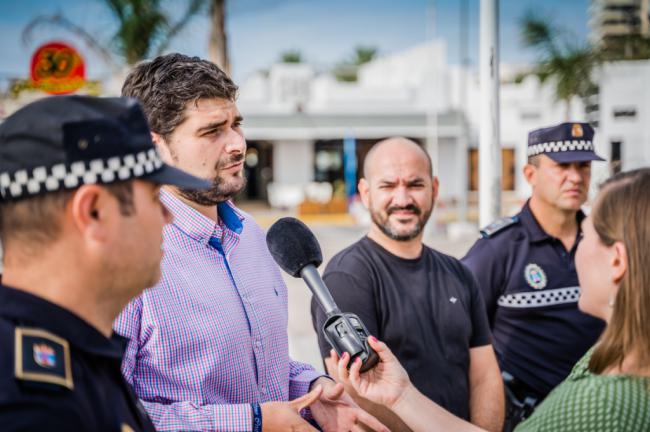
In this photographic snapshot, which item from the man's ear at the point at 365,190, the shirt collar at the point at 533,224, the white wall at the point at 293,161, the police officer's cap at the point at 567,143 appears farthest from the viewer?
the white wall at the point at 293,161

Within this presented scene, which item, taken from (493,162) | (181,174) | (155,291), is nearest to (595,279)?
(181,174)

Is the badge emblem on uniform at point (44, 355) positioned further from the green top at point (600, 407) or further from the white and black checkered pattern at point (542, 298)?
the white and black checkered pattern at point (542, 298)

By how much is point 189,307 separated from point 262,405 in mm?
356

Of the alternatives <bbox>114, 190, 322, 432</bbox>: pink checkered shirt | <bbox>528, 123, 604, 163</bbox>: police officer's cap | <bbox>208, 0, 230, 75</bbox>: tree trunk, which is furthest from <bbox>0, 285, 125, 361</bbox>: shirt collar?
<bbox>208, 0, 230, 75</bbox>: tree trunk

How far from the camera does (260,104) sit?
81.8 ft

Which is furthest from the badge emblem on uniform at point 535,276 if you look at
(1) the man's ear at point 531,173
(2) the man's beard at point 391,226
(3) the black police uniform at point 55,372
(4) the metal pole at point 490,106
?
(3) the black police uniform at point 55,372

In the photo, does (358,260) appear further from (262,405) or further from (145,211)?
(145,211)

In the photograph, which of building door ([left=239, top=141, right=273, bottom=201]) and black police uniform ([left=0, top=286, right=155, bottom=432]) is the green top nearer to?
black police uniform ([left=0, top=286, right=155, bottom=432])

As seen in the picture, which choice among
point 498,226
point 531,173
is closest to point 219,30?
point 531,173

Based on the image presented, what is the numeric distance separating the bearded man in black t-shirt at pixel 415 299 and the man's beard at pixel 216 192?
0.65 metres

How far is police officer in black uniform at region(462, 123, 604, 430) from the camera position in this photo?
3229mm

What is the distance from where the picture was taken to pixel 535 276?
3.32 metres

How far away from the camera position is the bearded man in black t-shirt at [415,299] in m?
2.52

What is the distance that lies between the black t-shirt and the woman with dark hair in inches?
31.2
